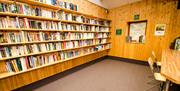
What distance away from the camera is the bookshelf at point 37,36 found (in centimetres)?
172

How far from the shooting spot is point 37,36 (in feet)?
6.95

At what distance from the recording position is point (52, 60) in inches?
96.2

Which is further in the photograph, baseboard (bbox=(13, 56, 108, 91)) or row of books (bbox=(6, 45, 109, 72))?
baseboard (bbox=(13, 56, 108, 91))

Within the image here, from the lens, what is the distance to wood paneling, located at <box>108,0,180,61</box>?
3.13m

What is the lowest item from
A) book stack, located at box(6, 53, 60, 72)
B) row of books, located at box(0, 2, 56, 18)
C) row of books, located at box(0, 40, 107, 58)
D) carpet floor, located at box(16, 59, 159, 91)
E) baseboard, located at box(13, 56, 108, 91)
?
carpet floor, located at box(16, 59, 159, 91)

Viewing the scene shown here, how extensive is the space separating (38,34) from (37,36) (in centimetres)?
5

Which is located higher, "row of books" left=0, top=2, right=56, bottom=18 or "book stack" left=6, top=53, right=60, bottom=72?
"row of books" left=0, top=2, right=56, bottom=18

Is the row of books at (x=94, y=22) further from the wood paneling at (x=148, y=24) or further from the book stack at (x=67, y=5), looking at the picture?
the book stack at (x=67, y=5)

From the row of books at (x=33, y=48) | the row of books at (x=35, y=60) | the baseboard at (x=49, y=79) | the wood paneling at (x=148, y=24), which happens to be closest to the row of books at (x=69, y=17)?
the row of books at (x=33, y=48)

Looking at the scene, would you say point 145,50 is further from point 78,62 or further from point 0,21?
point 0,21

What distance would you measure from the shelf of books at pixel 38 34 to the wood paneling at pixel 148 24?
5.93 ft

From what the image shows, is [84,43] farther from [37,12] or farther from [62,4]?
[37,12]

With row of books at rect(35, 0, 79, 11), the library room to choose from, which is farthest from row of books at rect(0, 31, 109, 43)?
row of books at rect(35, 0, 79, 11)

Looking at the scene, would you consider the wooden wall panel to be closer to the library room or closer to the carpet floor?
Result: the library room
